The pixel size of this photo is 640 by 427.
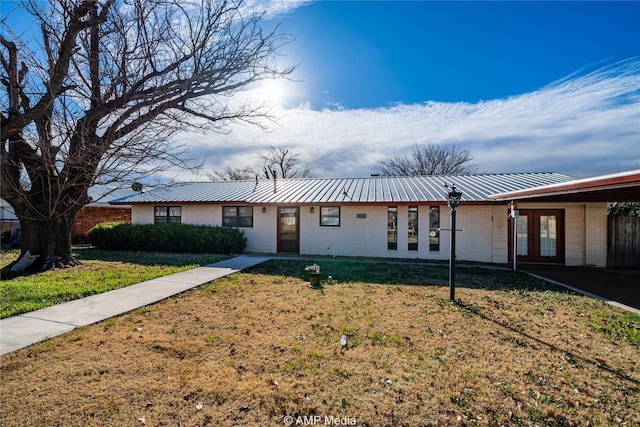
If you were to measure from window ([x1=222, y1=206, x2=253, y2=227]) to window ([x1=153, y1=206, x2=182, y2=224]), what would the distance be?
2.51 m

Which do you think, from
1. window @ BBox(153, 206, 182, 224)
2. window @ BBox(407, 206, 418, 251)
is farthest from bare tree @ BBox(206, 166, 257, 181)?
window @ BBox(407, 206, 418, 251)

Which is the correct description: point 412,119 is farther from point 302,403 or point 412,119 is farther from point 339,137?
point 302,403

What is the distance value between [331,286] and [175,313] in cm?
349

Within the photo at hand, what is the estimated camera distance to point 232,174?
38438mm

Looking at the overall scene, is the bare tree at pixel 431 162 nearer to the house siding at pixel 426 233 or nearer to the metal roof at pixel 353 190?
the metal roof at pixel 353 190

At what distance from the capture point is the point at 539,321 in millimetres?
5223

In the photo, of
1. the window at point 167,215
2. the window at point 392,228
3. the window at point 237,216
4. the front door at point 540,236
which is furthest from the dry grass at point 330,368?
the window at point 167,215

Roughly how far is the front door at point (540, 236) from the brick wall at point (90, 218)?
2107cm

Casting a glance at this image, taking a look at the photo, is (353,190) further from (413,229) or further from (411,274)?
(411,274)

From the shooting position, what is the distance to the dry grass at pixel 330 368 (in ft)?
9.06

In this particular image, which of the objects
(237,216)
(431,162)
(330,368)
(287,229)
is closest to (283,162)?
(431,162)

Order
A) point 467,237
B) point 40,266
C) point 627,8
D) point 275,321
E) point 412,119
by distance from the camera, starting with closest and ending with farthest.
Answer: point 275,321 → point 627,8 → point 40,266 → point 467,237 → point 412,119

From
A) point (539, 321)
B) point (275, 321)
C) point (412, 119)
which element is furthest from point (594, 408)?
point (412, 119)

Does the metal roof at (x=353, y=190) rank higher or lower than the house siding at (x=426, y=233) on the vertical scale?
higher
